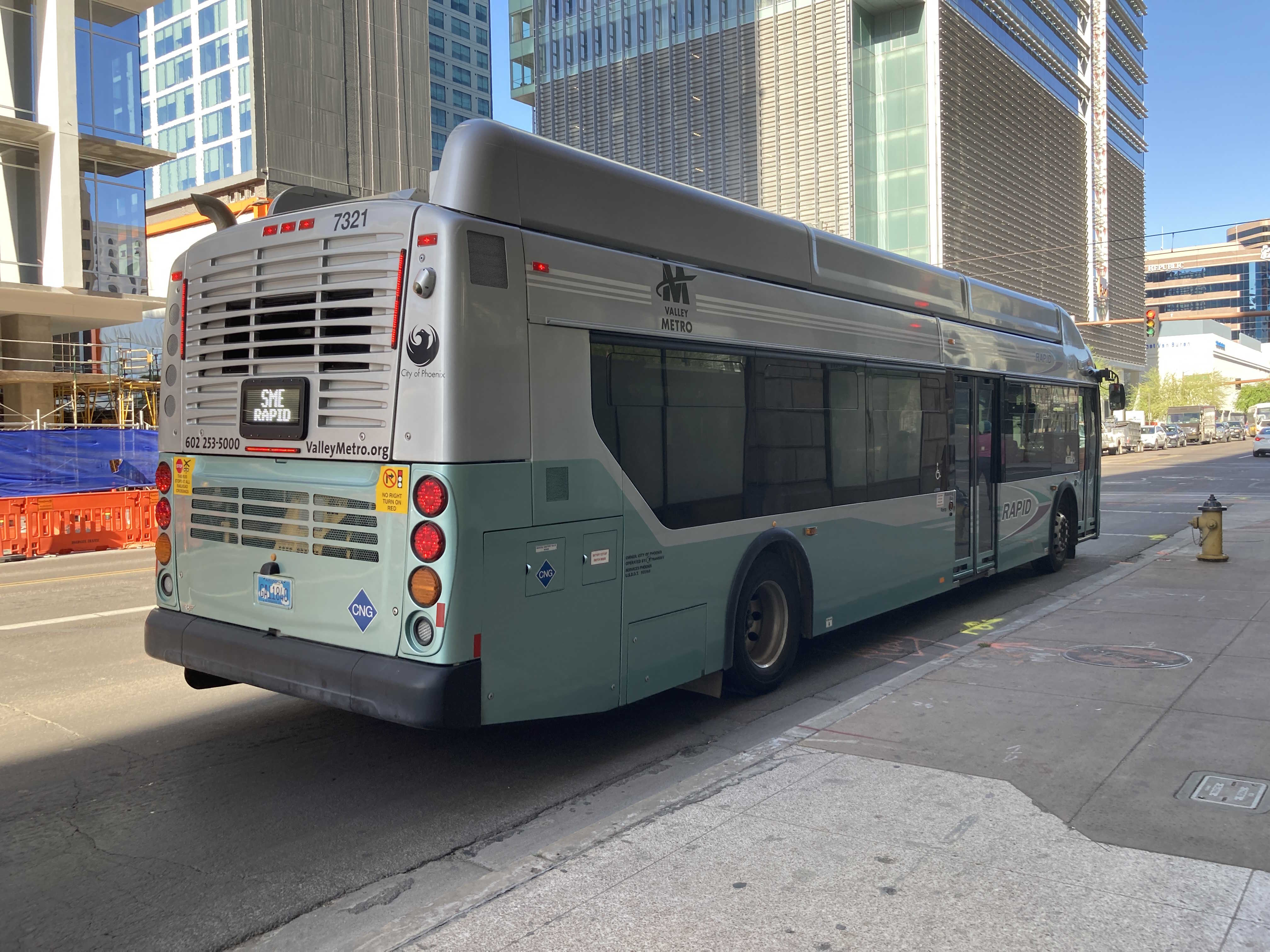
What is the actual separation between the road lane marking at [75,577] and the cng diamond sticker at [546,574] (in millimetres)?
10022

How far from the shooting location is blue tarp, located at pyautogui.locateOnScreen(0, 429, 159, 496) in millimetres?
17297

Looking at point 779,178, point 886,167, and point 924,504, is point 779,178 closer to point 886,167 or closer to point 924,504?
point 886,167

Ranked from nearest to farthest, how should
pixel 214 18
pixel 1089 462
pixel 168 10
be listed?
pixel 1089 462 < pixel 214 18 < pixel 168 10

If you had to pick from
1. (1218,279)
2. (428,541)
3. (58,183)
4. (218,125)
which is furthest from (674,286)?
(1218,279)

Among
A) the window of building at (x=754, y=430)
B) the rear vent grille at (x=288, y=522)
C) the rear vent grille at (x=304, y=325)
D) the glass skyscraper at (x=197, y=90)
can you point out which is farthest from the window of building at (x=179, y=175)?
the rear vent grille at (x=288, y=522)

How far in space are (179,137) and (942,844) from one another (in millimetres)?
77127

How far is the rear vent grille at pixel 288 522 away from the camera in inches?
193

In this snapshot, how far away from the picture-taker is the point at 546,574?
5055mm

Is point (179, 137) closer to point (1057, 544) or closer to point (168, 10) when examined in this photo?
point (168, 10)

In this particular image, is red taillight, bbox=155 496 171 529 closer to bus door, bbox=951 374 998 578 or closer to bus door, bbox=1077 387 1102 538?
bus door, bbox=951 374 998 578

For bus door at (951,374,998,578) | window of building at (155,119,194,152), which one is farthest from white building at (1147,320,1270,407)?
bus door at (951,374,998,578)

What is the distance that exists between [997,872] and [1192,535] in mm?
14988

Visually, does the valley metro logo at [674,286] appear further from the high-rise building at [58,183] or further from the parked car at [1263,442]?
the parked car at [1263,442]

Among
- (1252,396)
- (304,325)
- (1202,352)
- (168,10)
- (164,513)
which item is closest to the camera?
(304,325)
